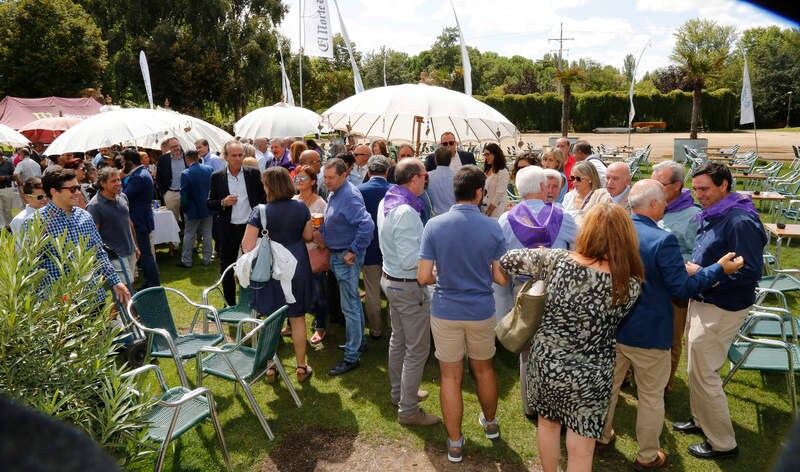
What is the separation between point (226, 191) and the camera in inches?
270

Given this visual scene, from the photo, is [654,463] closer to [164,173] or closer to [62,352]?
[62,352]

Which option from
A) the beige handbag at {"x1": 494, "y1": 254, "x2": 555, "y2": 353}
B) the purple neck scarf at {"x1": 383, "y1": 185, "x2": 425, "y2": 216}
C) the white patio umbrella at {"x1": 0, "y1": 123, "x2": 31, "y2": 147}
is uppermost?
the white patio umbrella at {"x1": 0, "y1": 123, "x2": 31, "y2": 147}

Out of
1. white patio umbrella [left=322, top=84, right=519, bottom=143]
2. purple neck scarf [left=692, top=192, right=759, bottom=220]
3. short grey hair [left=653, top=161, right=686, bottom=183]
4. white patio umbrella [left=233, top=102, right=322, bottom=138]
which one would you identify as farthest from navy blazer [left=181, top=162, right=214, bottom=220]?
purple neck scarf [left=692, top=192, right=759, bottom=220]

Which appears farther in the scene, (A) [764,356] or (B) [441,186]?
(B) [441,186]

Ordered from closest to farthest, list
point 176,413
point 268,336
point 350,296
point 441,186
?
1. point 176,413
2. point 268,336
3. point 350,296
4. point 441,186

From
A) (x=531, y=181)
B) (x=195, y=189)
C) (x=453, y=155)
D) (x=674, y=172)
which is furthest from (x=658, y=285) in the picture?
(x=195, y=189)

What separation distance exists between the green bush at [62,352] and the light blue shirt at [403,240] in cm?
208

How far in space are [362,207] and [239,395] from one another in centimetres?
208

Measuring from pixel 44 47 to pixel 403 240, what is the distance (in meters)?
34.5

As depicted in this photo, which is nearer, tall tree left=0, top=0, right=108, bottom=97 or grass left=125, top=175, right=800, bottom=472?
grass left=125, top=175, right=800, bottom=472

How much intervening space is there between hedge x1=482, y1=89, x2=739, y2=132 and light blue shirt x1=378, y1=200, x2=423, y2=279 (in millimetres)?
43830

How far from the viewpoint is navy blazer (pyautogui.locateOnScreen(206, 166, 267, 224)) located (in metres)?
6.69

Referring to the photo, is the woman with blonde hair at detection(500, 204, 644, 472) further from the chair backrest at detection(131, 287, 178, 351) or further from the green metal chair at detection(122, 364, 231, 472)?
the chair backrest at detection(131, 287, 178, 351)

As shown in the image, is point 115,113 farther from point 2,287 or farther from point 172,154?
point 2,287
